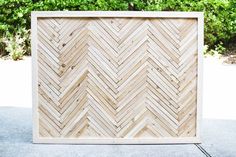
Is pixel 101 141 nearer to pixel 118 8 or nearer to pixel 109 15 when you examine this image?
pixel 109 15

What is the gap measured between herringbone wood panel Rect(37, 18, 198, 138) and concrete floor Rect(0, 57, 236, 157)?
9.8 inches

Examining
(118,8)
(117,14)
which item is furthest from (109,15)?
(118,8)

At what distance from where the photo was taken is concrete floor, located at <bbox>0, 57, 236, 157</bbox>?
16.7 feet

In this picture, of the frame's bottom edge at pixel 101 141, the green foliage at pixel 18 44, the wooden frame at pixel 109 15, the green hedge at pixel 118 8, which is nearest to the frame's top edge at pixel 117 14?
the wooden frame at pixel 109 15

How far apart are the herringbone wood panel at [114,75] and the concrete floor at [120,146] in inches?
9.8

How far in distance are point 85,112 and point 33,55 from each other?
83 cm

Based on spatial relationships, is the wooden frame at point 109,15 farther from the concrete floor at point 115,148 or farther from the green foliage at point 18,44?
the green foliage at point 18,44

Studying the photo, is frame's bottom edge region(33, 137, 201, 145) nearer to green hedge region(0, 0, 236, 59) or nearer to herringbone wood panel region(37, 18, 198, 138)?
herringbone wood panel region(37, 18, 198, 138)

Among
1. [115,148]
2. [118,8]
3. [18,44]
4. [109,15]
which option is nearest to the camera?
[115,148]

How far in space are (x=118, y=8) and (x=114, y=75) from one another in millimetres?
9361

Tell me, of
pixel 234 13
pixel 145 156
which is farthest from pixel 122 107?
pixel 234 13

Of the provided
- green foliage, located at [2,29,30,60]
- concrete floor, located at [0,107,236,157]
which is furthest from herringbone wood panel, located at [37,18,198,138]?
green foliage, located at [2,29,30,60]

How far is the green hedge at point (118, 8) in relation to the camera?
Result: 14.4 meters

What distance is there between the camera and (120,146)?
5355mm
